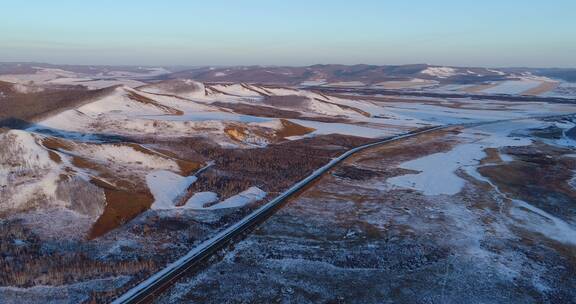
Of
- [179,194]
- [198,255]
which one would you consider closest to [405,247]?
[198,255]

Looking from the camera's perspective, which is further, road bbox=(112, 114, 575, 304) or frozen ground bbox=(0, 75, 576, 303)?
frozen ground bbox=(0, 75, 576, 303)

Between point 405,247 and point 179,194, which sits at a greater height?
point 179,194

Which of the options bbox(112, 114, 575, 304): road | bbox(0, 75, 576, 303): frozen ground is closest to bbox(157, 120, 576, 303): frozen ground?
bbox(0, 75, 576, 303): frozen ground

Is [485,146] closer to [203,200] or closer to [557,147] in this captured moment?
[557,147]

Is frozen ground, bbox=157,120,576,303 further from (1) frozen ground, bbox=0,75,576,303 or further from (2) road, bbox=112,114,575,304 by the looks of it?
(2) road, bbox=112,114,575,304

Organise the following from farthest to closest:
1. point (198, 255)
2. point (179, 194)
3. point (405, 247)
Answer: point (179, 194), point (405, 247), point (198, 255)

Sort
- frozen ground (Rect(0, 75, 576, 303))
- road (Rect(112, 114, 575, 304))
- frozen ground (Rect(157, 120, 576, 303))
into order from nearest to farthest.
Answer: road (Rect(112, 114, 575, 304)) → frozen ground (Rect(157, 120, 576, 303)) → frozen ground (Rect(0, 75, 576, 303))

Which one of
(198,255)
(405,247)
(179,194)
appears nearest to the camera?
(198,255)

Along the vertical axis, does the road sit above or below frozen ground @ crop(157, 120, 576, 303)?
above

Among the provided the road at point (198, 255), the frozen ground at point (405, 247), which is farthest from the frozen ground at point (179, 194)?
the road at point (198, 255)

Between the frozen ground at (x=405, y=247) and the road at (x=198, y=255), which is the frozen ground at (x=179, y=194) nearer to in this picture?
the frozen ground at (x=405, y=247)

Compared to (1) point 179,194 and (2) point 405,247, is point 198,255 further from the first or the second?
(2) point 405,247
